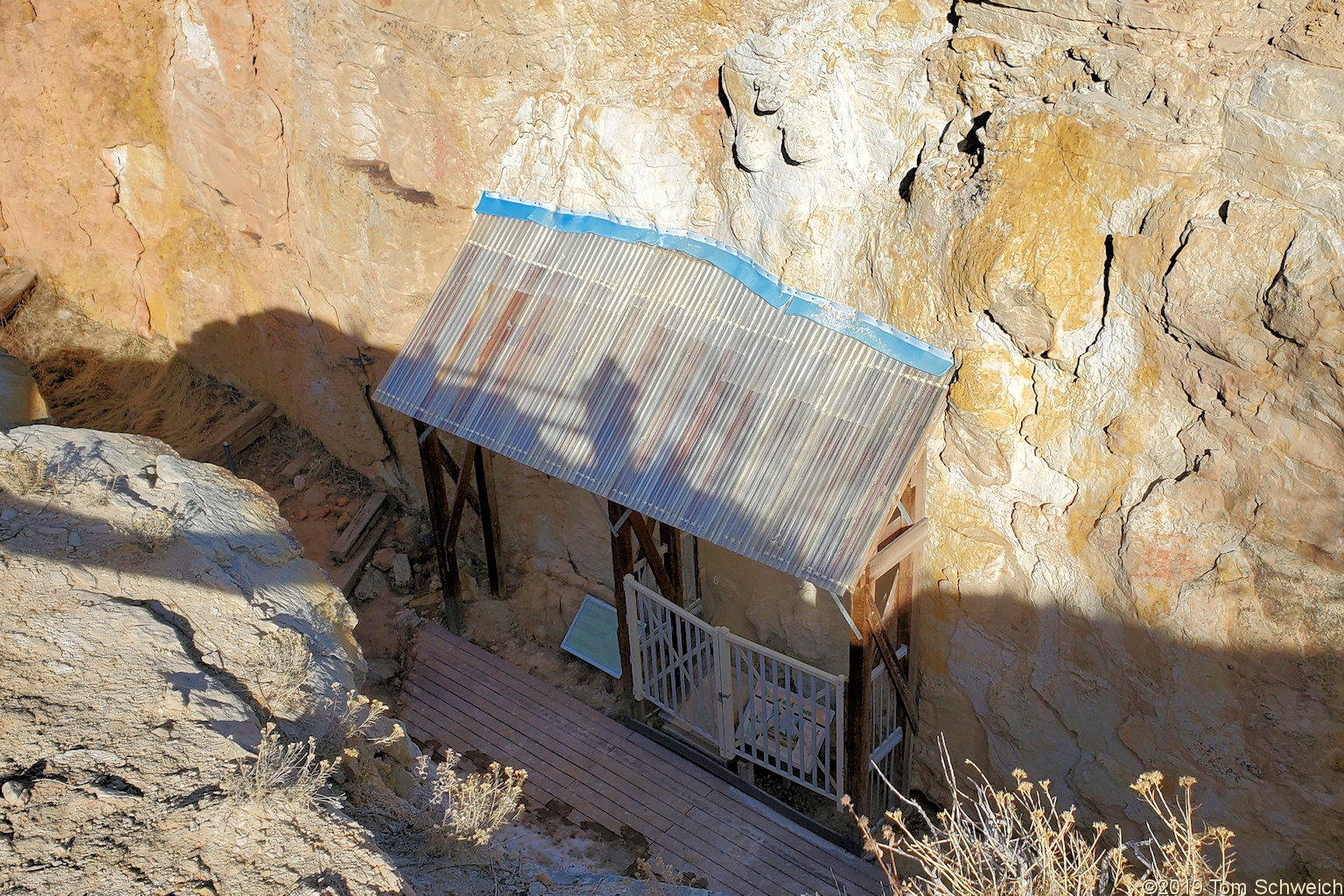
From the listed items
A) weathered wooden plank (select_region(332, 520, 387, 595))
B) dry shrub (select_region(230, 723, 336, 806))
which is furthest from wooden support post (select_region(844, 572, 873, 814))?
weathered wooden plank (select_region(332, 520, 387, 595))

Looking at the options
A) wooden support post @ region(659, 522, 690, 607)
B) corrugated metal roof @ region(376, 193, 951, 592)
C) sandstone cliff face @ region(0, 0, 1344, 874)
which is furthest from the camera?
wooden support post @ region(659, 522, 690, 607)

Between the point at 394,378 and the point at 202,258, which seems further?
the point at 202,258

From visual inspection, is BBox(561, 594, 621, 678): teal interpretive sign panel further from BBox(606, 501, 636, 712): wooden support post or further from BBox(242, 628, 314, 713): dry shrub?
BBox(242, 628, 314, 713): dry shrub

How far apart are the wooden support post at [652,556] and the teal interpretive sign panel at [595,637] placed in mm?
1195

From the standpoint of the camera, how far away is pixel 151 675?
16.3 ft

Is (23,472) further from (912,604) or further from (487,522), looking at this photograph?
(912,604)

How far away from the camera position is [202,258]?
12.3m

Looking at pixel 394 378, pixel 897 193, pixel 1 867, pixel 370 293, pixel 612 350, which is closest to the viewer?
pixel 1 867

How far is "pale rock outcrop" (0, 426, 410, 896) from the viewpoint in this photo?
4129 millimetres

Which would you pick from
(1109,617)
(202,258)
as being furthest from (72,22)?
(1109,617)

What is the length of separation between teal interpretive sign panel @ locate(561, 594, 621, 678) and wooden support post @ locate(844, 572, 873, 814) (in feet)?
9.03

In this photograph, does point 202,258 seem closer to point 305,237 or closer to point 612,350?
point 305,237

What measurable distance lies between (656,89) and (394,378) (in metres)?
3.33

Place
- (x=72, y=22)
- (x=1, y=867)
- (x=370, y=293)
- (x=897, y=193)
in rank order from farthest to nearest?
(x=72, y=22), (x=370, y=293), (x=897, y=193), (x=1, y=867)
